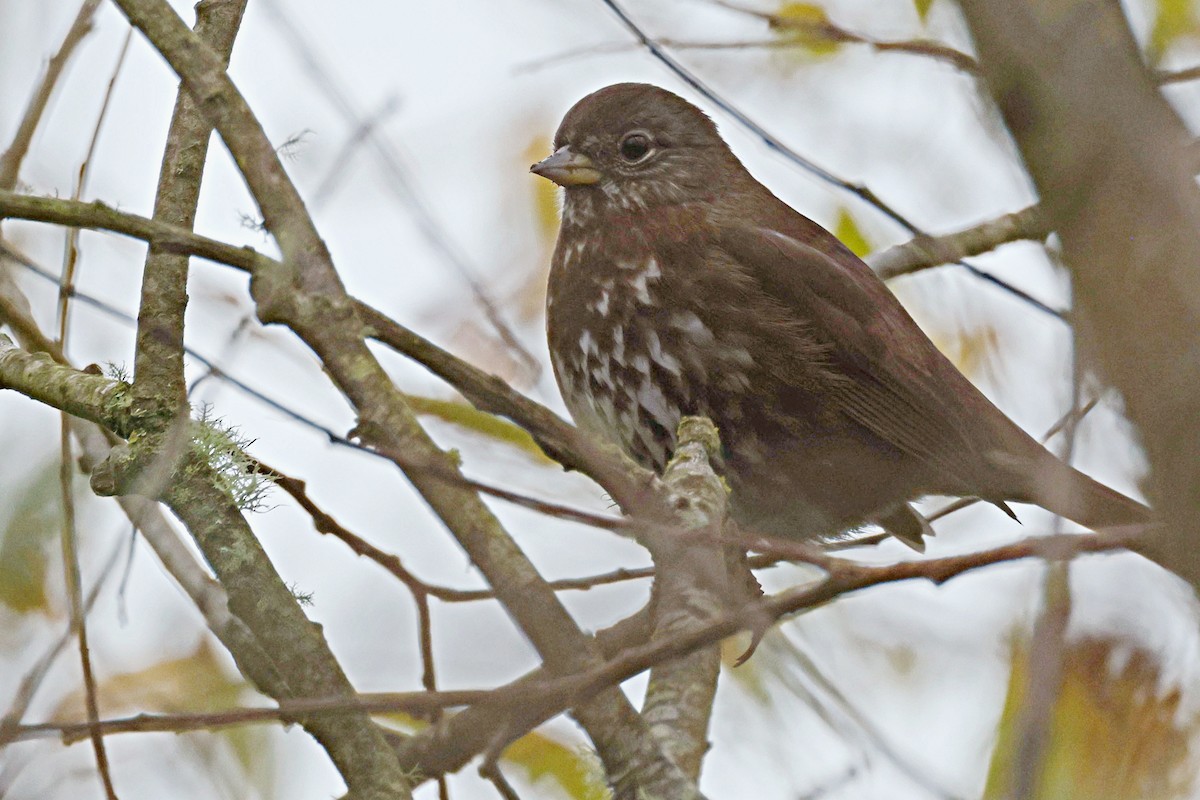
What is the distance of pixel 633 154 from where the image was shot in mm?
5012

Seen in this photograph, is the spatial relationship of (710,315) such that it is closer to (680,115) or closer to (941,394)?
(941,394)

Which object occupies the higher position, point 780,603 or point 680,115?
point 680,115

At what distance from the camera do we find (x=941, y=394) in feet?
14.7

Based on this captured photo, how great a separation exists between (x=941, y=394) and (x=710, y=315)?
0.84 metres

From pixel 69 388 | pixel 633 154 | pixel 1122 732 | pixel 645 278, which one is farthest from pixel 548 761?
pixel 633 154

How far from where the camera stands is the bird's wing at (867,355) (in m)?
4.34

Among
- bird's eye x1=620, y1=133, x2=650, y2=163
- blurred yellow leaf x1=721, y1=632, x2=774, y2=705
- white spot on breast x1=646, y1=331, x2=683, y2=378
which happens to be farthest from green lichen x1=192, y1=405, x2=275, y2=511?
bird's eye x1=620, y1=133, x2=650, y2=163

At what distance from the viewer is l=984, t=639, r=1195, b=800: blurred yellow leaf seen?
9.04 feet

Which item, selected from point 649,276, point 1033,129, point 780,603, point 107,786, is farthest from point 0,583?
point 1033,129

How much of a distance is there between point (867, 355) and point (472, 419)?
1402mm

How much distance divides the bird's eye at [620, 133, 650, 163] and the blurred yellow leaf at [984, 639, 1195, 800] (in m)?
2.65

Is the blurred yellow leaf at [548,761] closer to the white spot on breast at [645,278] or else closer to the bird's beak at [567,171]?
the white spot on breast at [645,278]

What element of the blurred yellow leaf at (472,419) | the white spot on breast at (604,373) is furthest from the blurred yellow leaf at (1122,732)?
the white spot on breast at (604,373)

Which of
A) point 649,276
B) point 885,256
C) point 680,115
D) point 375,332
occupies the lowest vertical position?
point 375,332
